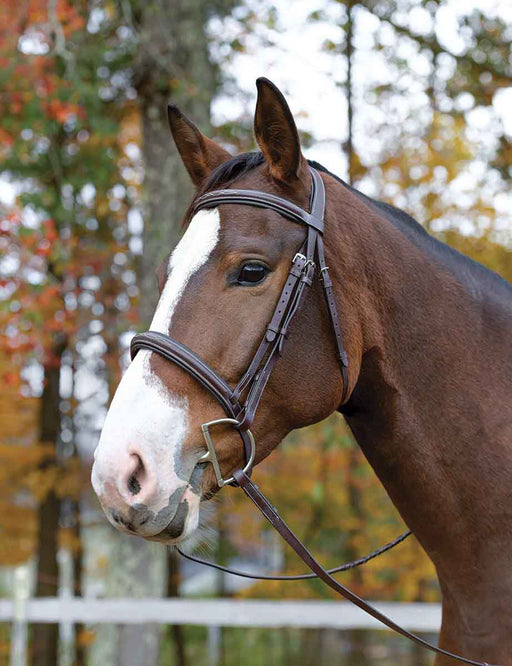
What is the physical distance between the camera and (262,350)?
2078 millimetres

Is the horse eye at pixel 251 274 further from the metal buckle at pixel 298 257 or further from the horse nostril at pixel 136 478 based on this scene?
the horse nostril at pixel 136 478

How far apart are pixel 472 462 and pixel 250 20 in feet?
23.5

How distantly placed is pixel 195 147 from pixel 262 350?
94 centimetres

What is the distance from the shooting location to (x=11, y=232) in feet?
25.3

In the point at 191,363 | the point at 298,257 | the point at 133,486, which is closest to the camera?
the point at 133,486

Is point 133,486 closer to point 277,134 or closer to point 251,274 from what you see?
point 251,274

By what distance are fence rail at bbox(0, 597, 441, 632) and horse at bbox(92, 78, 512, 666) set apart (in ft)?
8.92

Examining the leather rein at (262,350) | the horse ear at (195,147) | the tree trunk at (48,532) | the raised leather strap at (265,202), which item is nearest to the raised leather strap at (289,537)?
the leather rein at (262,350)

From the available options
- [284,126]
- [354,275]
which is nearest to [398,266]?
[354,275]

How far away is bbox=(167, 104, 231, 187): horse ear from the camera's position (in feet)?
8.39

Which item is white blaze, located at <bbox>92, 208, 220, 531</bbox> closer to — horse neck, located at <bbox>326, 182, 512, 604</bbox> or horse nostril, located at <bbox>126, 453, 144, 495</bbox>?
horse nostril, located at <bbox>126, 453, 144, 495</bbox>

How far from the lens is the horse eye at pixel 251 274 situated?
6.93 feet

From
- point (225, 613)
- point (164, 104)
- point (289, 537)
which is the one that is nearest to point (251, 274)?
point (289, 537)

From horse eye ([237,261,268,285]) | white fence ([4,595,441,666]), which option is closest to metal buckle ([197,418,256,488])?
horse eye ([237,261,268,285])
